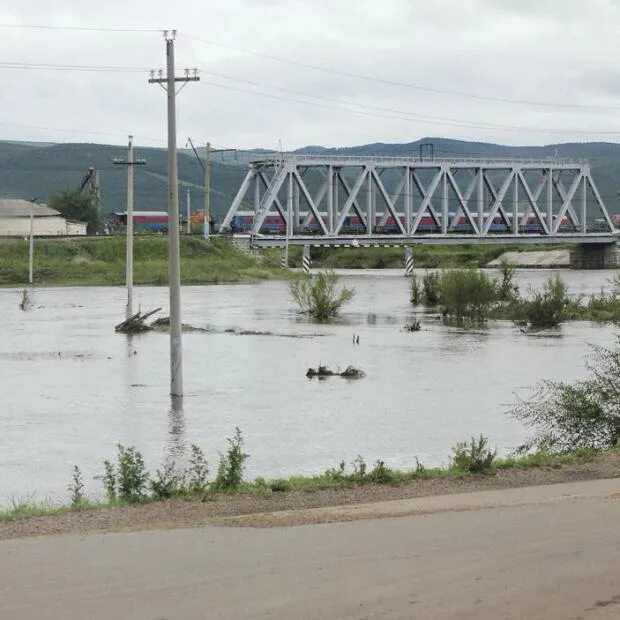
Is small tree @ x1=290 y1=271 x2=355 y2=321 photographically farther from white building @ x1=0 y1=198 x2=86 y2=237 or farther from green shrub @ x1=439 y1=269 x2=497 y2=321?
white building @ x1=0 y1=198 x2=86 y2=237

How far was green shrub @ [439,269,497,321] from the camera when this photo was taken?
56.4m

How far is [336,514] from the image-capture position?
34.0ft

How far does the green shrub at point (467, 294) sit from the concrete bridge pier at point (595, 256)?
81623 mm

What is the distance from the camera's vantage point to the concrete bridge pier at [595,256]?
135125mm

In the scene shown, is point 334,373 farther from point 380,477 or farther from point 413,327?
point 380,477

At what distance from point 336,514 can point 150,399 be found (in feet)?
56.1

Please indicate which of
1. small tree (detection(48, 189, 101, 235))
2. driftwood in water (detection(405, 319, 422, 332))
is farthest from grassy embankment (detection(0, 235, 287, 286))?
driftwood in water (detection(405, 319, 422, 332))

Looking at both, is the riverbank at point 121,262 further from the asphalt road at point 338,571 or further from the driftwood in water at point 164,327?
the asphalt road at point 338,571

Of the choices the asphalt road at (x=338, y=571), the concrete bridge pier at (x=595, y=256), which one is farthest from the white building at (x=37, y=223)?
the asphalt road at (x=338, y=571)

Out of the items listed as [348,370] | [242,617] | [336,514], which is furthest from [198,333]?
[242,617]

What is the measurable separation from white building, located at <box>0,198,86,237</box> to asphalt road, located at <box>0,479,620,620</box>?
356 feet

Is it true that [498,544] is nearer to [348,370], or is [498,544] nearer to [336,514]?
[336,514]

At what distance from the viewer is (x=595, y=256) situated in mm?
137250

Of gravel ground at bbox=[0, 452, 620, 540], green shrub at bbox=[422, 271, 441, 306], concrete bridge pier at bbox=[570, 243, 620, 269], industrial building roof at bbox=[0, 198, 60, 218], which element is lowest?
gravel ground at bbox=[0, 452, 620, 540]
